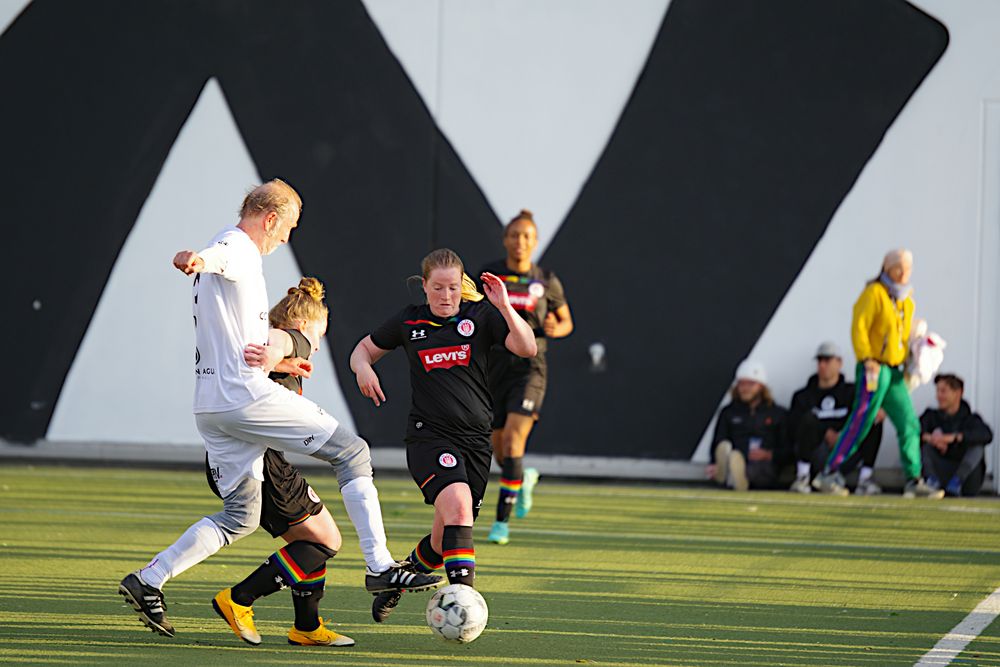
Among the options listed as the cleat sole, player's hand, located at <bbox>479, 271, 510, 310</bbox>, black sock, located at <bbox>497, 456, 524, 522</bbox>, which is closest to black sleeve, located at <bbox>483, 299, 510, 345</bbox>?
player's hand, located at <bbox>479, 271, 510, 310</bbox>

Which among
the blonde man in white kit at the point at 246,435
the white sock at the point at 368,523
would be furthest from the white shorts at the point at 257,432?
the white sock at the point at 368,523

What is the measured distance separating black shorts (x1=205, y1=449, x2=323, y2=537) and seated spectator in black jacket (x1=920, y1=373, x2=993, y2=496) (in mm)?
8224

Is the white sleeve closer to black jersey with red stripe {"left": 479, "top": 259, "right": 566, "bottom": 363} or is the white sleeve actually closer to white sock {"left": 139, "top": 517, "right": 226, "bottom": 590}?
white sock {"left": 139, "top": 517, "right": 226, "bottom": 590}

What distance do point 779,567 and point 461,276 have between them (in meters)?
3.24

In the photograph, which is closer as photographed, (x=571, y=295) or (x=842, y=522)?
(x=842, y=522)

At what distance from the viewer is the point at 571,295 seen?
13.6 meters

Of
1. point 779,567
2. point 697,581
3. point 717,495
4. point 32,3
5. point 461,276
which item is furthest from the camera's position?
point 32,3

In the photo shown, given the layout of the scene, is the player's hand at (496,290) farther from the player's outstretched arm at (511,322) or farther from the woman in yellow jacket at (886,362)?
the woman in yellow jacket at (886,362)

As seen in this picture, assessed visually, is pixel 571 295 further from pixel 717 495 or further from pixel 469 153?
pixel 717 495

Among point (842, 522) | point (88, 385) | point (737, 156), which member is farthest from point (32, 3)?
point (842, 522)

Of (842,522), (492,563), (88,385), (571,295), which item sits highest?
(571,295)

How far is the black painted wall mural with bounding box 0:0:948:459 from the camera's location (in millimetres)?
13375

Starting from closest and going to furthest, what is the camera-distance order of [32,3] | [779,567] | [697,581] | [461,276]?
[461,276] → [697,581] → [779,567] → [32,3]

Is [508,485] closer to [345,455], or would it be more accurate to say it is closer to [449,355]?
[449,355]
